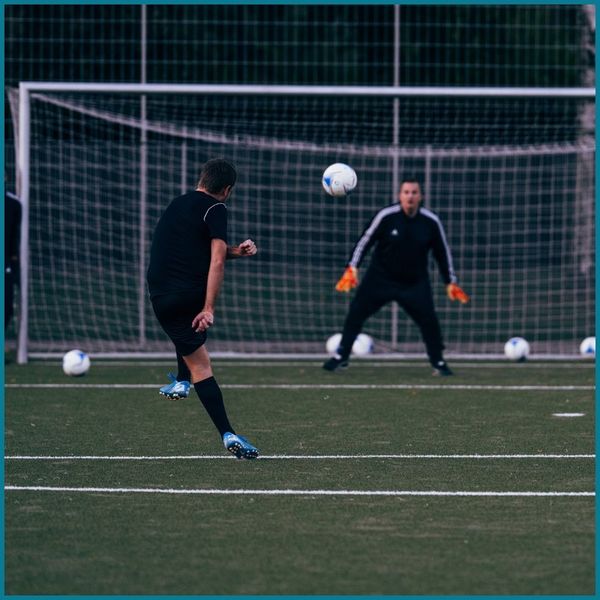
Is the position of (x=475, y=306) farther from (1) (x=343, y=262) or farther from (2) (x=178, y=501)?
(2) (x=178, y=501)

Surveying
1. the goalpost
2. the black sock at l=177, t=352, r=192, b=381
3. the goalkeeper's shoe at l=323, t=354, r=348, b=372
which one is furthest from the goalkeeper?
the black sock at l=177, t=352, r=192, b=381

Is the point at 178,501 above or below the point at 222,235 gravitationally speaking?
below

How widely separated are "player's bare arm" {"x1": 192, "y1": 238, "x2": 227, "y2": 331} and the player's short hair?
0.40 m

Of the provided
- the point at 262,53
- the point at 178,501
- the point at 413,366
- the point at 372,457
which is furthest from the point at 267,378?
the point at 262,53

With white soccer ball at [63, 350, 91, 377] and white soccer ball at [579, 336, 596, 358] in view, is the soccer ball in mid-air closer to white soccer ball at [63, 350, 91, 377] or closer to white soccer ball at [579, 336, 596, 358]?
white soccer ball at [579, 336, 596, 358]

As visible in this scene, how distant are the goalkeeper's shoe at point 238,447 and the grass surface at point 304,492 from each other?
0.08 m

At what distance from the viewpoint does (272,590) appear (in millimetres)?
5434

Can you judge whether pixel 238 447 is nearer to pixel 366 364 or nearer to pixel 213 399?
pixel 213 399

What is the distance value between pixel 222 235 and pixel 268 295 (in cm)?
1078

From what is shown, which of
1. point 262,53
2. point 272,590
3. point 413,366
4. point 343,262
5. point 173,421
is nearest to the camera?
point 272,590

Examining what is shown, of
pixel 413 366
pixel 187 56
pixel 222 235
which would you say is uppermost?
pixel 187 56

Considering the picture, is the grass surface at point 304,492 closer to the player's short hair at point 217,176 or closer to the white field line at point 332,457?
the white field line at point 332,457

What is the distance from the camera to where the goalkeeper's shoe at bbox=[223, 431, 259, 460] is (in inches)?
333

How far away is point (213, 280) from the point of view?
833 cm
